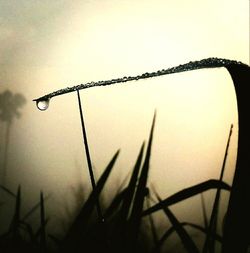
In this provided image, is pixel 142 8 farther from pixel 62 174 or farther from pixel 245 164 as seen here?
pixel 245 164

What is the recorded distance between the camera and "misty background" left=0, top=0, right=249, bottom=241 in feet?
2.11

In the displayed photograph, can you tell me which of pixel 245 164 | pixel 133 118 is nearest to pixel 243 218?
pixel 245 164

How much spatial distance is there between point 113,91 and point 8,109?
0.81 ft

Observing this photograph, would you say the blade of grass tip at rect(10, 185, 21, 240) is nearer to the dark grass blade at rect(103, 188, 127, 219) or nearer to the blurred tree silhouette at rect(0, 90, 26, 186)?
the blurred tree silhouette at rect(0, 90, 26, 186)

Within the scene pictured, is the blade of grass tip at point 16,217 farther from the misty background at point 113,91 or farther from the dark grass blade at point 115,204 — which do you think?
the dark grass blade at point 115,204

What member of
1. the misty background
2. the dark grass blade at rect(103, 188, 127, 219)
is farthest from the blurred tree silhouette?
the dark grass blade at rect(103, 188, 127, 219)

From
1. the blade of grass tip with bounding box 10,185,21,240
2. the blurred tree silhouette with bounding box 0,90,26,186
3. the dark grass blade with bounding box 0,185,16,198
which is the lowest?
the blade of grass tip with bounding box 10,185,21,240

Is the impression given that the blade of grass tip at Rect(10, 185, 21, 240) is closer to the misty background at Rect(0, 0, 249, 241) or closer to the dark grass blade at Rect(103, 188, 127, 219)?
the misty background at Rect(0, 0, 249, 241)

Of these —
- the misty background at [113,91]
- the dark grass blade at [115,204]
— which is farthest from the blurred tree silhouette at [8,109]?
the dark grass blade at [115,204]

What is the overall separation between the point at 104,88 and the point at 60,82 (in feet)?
0.35

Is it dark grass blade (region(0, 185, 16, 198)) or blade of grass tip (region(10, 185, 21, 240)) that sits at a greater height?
dark grass blade (region(0, 185, 16, 198))

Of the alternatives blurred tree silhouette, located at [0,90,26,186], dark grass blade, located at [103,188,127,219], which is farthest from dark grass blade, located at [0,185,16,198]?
dark grass blade, located at [103,188,127,219]

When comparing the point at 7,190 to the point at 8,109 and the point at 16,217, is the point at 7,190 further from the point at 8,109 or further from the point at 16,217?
the point at 8,109

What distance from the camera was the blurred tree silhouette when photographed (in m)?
0.65
